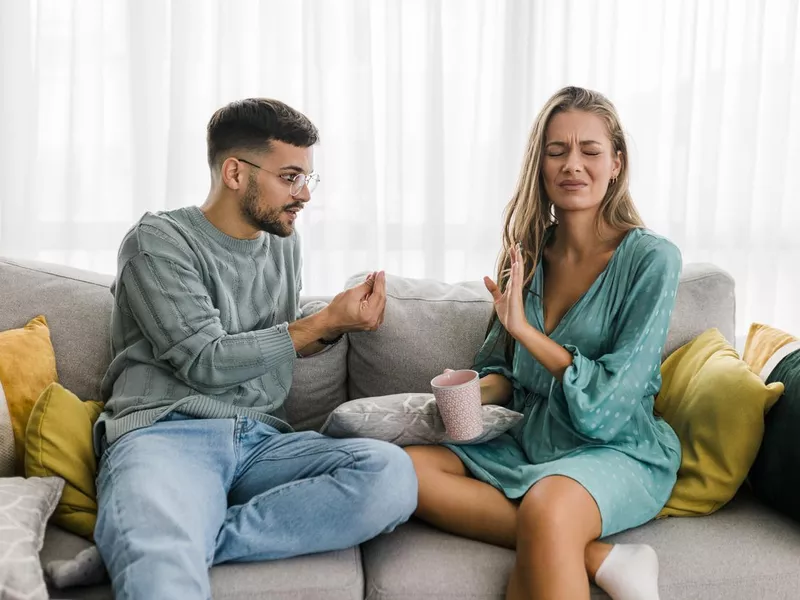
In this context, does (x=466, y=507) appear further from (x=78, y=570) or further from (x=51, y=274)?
(x=51, y=274)

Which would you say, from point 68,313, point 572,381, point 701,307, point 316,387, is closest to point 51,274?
point 68,313

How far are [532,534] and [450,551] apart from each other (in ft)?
0.62

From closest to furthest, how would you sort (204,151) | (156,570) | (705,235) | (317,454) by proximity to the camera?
(156,570) → (317,454) → (204,151) → (705,235)

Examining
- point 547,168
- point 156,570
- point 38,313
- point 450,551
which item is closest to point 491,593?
point 450,551

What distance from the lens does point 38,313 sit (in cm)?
209

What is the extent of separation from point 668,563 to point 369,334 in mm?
918

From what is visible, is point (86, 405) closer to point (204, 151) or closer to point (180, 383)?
point (180, 383)

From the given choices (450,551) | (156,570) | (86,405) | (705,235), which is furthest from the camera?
(705,235)

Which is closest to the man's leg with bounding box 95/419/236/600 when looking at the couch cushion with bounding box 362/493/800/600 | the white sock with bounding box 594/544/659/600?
the couch cushion with bounding box 362/493/800/600

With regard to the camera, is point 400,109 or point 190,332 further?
point 400,109

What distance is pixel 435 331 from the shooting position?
2131 mm

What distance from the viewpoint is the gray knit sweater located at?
5.85 ft

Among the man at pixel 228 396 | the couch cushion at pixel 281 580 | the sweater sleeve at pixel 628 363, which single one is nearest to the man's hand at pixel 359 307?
the man at pixel 228 396

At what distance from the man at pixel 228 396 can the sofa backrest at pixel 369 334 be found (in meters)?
0.10
